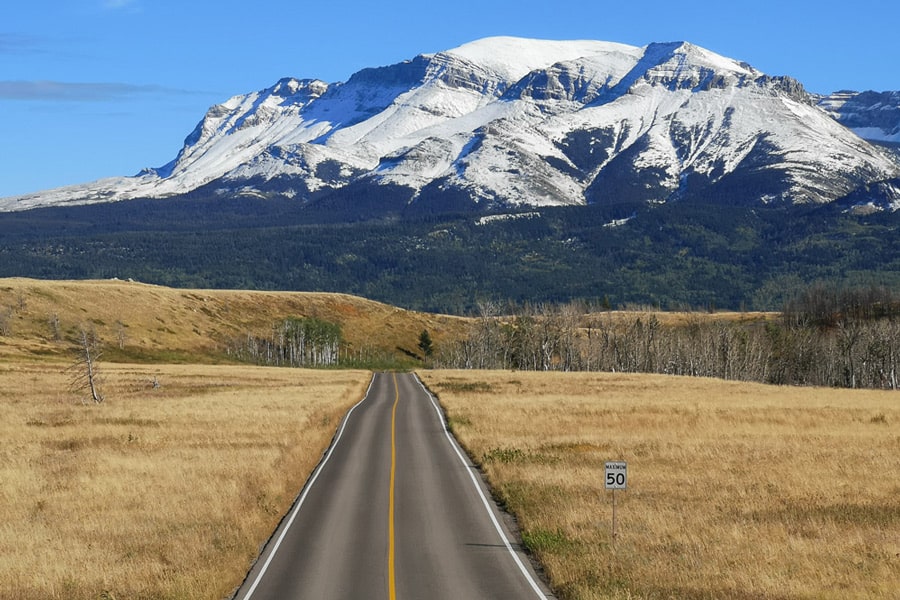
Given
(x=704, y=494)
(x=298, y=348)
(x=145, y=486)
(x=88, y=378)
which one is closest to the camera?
(x=704, y=494)

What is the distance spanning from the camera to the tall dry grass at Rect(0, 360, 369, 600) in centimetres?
2475

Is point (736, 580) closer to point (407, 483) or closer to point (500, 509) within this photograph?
point (500, 509)

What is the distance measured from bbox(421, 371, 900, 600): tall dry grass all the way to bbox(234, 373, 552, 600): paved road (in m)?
1.19

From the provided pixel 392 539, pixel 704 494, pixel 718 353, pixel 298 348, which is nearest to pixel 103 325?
pixel 298 348

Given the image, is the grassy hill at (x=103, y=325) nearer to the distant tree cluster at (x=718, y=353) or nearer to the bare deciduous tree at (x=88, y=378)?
the bare deciduous tree at (x=88, y=378)

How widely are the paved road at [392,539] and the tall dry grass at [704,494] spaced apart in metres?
1.19

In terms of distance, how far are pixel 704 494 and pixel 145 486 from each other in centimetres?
2009

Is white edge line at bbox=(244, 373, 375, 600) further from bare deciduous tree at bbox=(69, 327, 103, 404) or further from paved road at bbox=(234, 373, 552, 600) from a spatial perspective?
bare deciduous tree at bbox=(69, 327, 103, 404)

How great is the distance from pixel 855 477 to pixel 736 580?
56.4ft

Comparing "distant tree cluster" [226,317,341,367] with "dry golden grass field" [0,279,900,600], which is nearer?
"dry golden grass field" [0,279,900,600]

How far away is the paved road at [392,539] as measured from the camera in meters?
23.6

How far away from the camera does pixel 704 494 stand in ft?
117

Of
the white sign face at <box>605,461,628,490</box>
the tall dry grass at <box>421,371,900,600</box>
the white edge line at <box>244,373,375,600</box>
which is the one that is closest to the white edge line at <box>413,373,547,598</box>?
the tall dry grass at <box>421,371,900,600</box>

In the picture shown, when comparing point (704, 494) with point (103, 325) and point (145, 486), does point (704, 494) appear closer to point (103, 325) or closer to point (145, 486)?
point (145, 486)
